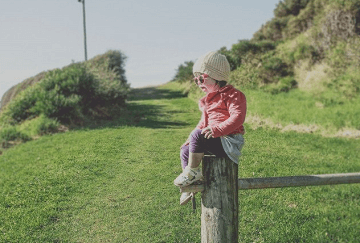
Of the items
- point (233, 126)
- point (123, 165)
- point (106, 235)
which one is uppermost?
point (233, 126)

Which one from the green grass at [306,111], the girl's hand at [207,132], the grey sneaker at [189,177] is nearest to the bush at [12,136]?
the green grass at [306,111]

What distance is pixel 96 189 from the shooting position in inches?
263

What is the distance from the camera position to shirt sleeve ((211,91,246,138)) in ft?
9.50

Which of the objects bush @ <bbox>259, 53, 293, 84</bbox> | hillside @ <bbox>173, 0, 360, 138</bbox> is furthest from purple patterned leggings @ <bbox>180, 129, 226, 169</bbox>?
bush @ <bbox>259, 53, 293, 84</bbox>

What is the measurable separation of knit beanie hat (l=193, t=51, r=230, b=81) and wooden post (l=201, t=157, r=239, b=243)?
794mm

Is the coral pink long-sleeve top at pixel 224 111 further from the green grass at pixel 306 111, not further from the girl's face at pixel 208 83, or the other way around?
the green grass at pixel 306 111

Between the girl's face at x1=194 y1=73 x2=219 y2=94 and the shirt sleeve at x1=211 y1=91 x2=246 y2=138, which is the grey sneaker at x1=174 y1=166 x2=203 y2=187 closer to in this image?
the shirt sleeve at x1=211 y1=91 x2=246 y2=138

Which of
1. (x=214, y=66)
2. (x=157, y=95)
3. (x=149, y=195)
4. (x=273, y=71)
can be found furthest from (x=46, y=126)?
(x=157, y=95)

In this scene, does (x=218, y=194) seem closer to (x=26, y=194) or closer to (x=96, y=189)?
(x=96, y=189)

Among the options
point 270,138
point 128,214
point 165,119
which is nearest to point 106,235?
point 128,214

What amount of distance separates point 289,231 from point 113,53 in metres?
20.6

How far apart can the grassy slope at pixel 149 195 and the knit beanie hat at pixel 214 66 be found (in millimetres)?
2648

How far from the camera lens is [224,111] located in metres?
3.05

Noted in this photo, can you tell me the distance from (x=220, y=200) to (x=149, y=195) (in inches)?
135
